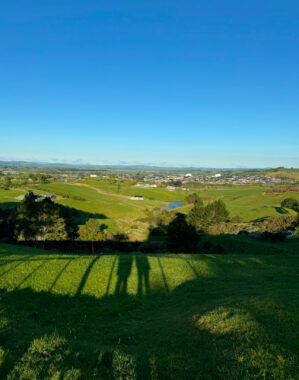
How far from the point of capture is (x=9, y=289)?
40.6ft

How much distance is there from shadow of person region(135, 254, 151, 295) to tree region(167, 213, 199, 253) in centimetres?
1767

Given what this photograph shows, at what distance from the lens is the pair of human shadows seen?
13.3 m

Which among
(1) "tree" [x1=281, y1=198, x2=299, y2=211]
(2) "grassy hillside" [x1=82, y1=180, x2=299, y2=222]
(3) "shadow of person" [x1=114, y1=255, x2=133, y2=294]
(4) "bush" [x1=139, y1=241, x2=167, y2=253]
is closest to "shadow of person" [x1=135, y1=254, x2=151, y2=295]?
(3) "shadow of person" [x1=114, y1=255, x2=133, y2=294]

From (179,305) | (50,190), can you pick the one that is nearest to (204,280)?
(179,305)

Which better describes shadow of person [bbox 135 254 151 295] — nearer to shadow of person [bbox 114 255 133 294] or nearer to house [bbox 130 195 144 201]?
shadow of person [bbox 114 255 133 294]

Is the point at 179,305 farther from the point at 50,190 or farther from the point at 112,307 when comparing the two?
the point at 50,190

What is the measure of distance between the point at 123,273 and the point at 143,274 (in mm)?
1307

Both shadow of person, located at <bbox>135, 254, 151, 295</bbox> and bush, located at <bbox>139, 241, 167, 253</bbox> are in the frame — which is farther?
bush, located at <bbox>139, 241, 167, 253</bbox>

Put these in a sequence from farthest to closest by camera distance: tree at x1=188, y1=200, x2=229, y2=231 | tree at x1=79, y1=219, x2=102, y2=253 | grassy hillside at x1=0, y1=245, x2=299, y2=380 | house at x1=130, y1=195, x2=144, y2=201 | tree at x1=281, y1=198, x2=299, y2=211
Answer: house at x1=130, y1=195, x2=144, y2=201 → tree at x1=281, y1=198, x2=299, y2=211 → tree at x1=188, y1=200, x2=229, y2=231 → tree at x1=79, y1=219, x2=102, y2=253 → grassy hillside at x1=0, y1=245, x2=299, y2=380

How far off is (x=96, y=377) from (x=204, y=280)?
408 inches

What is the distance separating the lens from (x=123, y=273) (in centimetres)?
1524

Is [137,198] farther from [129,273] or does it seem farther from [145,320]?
[145,320]

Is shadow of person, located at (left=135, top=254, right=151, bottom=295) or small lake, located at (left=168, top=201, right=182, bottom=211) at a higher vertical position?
shadow of person, located at (left=135, top=254, right=151, bottom=295)

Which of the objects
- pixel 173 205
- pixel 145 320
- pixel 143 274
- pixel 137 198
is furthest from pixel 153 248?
pixel 137 198
